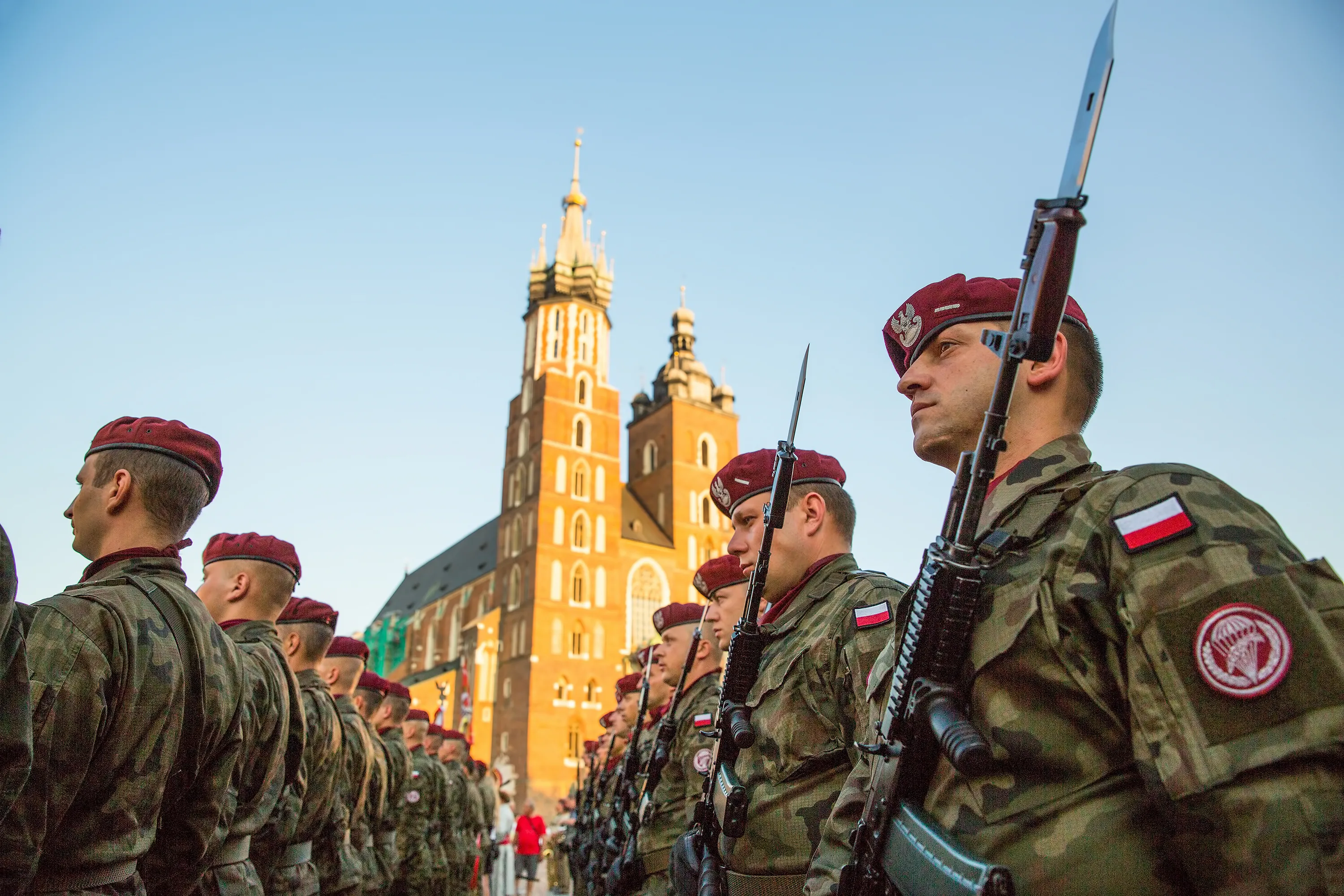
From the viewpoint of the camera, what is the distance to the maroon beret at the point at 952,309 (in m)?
2.00

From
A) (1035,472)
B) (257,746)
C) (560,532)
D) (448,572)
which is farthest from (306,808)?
(448,572)

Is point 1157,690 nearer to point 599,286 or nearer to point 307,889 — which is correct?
point 307,889

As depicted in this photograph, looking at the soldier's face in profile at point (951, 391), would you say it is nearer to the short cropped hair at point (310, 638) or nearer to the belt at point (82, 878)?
the belt at point (82, 878)

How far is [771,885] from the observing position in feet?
9.30

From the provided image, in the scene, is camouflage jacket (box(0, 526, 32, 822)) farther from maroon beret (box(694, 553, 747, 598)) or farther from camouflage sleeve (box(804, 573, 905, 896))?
maroon beret (box(694, 553, 747, 598))

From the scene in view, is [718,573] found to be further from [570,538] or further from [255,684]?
[570,538]

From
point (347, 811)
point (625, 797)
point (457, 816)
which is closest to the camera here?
point (625, 797)

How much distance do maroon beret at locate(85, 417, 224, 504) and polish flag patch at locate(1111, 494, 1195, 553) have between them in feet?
9.38

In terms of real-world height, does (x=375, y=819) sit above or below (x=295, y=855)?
above

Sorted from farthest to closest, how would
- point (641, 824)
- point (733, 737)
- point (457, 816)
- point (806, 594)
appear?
1. point (457, 816)
2. point (641, 824)
3. point (806, 594)
4. point (733, 737)

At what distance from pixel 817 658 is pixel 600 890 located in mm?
5275

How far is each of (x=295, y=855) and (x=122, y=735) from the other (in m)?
3.04

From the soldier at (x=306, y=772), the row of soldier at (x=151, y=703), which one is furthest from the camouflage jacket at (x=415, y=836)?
the row of soldier at (x=151, y=703)

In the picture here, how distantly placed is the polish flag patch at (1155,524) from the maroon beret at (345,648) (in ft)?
21.8
